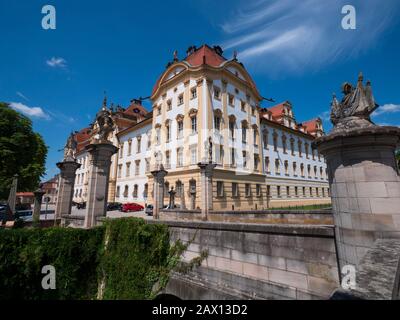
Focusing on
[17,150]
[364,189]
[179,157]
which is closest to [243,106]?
[179,157]

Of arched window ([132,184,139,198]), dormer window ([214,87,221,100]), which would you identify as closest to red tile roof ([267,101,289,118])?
dormer window ([214,87,221,100])

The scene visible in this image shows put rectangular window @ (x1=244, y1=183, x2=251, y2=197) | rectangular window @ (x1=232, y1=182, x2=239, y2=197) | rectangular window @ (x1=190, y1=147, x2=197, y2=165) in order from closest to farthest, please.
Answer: rectangular window @ (x1=190, y1=147, x2=197, y2=165) → rectangular window @ (x1=232, y1=182, x2=239, y2=197) → rectangular window @ (x1=244, y1=183, x2=251, y2=197)

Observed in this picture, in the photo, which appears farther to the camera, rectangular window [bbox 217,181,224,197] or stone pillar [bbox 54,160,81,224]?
rectangular window [bbox 217,181,224,197]

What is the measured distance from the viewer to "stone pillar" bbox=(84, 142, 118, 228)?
30.1 feet

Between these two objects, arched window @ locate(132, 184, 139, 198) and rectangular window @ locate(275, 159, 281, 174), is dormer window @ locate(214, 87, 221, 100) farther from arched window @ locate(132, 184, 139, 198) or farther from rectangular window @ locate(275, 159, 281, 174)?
arched window @ locate(132, 184, 139, 198)

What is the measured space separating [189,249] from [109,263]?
3367 mm

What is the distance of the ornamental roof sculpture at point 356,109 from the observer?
404 centimetres

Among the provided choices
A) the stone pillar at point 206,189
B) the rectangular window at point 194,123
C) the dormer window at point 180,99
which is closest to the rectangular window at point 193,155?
the rectangular window at point 194,123

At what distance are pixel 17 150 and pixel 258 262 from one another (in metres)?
23.7

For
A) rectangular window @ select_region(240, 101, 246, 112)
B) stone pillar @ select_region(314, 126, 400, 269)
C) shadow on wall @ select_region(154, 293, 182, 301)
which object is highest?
rectangular window @ select_region(240, 101, 246, 112)

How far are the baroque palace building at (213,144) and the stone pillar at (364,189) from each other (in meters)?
14.8

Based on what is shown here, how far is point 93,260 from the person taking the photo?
8.41 m

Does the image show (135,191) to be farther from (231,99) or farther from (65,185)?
(65,185)

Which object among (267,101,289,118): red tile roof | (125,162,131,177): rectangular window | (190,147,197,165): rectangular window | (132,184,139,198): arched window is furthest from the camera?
(267,101,289,118): red tile roof
